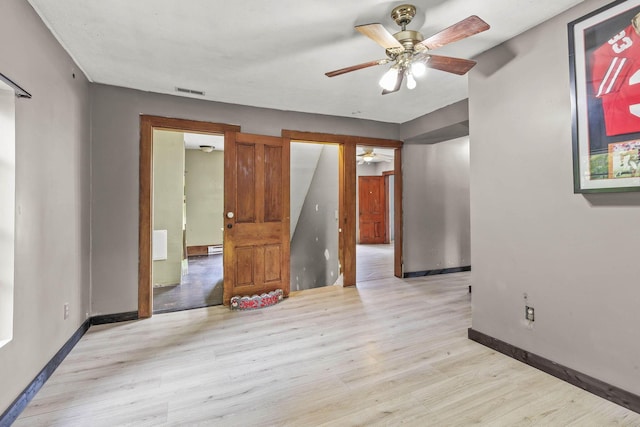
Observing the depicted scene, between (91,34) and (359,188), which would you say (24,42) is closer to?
(91,34)

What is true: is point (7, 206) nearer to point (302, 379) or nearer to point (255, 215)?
point (302, 379)

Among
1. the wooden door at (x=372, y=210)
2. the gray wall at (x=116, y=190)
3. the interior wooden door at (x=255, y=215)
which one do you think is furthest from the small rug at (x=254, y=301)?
the wooden door at (x=372, y=210)

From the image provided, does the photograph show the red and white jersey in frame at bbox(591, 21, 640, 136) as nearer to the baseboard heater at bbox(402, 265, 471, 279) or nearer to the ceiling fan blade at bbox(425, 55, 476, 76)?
the ceiling fan blade at bbox(425, 55, 476, 76)

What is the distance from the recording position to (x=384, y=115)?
13.9 feet

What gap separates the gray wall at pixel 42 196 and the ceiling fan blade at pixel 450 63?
254 centimetres

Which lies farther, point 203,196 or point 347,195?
point 203,196

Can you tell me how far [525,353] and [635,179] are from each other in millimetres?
1384

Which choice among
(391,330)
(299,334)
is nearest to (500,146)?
(391,330)

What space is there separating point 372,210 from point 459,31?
7895 mm

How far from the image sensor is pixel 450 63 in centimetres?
209

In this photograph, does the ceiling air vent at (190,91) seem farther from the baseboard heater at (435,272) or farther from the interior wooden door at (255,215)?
Result: the baseboard heater at (435,272)

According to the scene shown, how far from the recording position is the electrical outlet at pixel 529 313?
2.19 metres

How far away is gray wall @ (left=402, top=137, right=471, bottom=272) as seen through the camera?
4.79 m

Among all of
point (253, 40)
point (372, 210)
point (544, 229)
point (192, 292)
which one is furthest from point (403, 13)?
point (372, 210)
